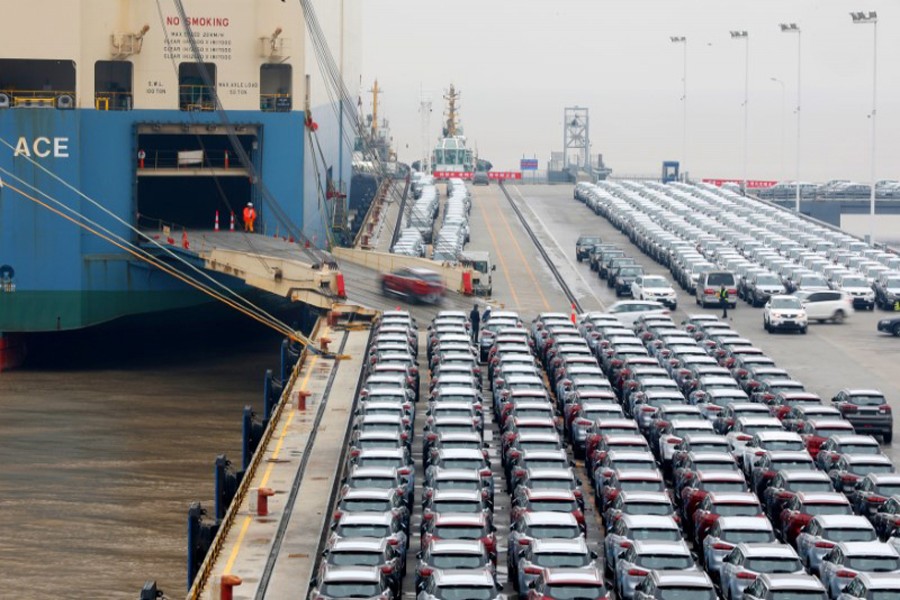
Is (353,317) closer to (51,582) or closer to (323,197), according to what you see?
(323,197)

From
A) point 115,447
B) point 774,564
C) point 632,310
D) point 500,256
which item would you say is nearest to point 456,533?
point 774,564

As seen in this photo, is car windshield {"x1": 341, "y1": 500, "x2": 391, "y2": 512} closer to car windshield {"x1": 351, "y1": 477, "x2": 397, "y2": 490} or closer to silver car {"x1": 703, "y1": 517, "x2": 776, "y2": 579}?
car windshield {"x1": 351, "y1": 477, "x2": 397, "y2": 490}

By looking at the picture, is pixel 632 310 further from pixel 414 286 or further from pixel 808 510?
pixel 808 510

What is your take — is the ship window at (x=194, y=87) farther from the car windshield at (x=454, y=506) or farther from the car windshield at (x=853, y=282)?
the car windshield at (x=454, y=506)

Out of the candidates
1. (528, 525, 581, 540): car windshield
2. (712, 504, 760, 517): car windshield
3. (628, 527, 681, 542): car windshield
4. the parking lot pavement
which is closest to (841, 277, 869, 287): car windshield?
the parking lot pavement

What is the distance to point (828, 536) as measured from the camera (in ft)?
102

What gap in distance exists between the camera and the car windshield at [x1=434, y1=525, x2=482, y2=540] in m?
30.7

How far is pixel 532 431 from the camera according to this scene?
128 ft

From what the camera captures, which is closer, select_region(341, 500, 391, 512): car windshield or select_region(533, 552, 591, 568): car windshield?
select_region(533, 552, 591, 568): car windshield

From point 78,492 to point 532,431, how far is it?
12.0 meters

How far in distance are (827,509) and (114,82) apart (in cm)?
3769

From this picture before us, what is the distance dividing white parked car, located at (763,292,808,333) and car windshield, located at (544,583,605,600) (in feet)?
115

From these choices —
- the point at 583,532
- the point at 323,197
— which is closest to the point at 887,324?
the point at 323,197

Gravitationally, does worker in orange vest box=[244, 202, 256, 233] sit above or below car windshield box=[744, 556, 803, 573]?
above
